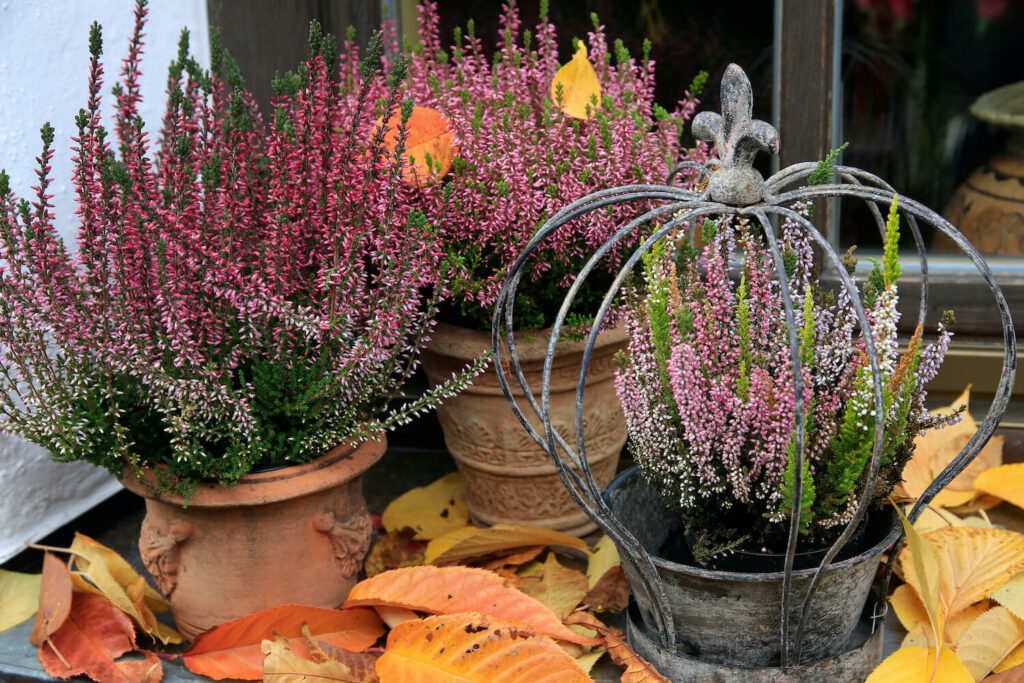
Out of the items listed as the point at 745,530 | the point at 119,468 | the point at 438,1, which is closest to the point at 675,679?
the point at 745,530

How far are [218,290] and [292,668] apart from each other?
575 mm

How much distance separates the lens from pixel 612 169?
1648 mm

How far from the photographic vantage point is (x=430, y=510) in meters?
2.01

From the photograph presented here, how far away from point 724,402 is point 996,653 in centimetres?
59

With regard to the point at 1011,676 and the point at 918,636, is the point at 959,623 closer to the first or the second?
the point at 918,636

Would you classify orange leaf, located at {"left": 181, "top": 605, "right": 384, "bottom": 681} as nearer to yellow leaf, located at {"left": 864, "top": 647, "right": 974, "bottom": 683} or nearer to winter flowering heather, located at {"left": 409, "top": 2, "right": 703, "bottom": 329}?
winter flowering heather, located at {"left": 409, "top": 2, "right": 703, "bottom": 329}

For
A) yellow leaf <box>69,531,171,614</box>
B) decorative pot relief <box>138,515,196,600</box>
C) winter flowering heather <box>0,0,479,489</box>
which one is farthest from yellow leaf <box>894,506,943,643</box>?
yellow leaf <box>69,531,171,614</box>

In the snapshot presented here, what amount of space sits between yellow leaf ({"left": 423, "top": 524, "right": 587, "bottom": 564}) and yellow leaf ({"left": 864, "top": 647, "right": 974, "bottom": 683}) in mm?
589

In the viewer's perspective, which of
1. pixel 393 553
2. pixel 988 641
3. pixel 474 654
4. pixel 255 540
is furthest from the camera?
pixel 393 553

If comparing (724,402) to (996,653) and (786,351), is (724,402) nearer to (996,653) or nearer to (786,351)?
(786,351)

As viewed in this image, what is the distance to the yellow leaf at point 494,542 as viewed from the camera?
1.70 meters

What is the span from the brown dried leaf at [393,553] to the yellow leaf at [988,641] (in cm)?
93

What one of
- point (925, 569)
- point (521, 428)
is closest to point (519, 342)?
point (521, 428)

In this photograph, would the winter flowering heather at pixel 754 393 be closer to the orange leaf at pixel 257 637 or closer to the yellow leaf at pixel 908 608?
the yellow leaf at pixel 908 608
